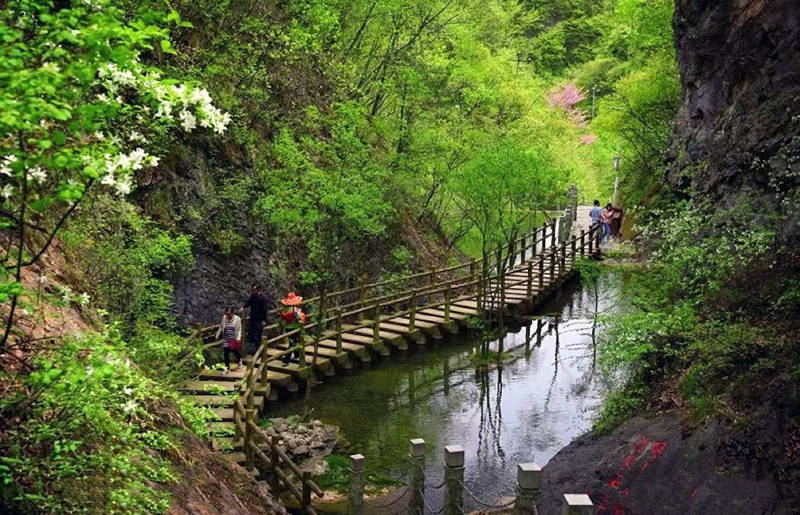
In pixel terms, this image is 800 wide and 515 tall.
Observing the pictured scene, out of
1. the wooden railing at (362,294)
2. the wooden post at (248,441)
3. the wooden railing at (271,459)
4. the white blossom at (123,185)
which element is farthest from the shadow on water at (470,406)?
the white blossom at (123,185)

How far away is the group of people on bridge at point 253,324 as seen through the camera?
17.5m

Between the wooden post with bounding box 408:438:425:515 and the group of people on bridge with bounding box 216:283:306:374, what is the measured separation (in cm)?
763

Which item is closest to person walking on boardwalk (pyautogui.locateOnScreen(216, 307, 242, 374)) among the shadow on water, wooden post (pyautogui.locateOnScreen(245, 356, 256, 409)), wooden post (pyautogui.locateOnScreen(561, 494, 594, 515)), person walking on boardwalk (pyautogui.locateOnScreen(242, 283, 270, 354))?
person walking on boardwalk (pyautogui.locateOnScreen(242, 283, 270, 354))

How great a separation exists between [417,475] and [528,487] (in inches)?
85.3

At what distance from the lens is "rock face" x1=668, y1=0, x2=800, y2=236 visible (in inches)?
552

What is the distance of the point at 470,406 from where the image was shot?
1978 cm

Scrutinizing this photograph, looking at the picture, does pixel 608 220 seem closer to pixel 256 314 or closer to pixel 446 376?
pixel 446 376

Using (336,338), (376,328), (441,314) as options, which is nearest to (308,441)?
(336,338)

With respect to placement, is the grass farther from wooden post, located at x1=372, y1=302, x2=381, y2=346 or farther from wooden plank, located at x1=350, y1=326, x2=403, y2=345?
wooden plank, located at x1=350, y1=326, x2=403, y2=345

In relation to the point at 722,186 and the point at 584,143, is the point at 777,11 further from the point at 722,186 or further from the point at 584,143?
the point at 584,143

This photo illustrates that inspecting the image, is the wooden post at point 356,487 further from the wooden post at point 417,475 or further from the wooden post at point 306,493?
the wooden post at point 306,493

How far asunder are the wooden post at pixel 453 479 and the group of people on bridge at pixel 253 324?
822 centimetres

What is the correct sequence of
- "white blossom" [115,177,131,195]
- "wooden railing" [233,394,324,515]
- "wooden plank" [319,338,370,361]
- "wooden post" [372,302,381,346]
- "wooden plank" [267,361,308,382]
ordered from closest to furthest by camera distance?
"white blossom" [115,177,131,195] < "wooden railing" [233,394,324,515] < "wooden plank" [267,361,308,382] < "wooden plank" [319,338,370,361] < "wooden post" [372,302,381,346]

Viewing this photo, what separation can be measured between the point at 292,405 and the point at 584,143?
32125mm
